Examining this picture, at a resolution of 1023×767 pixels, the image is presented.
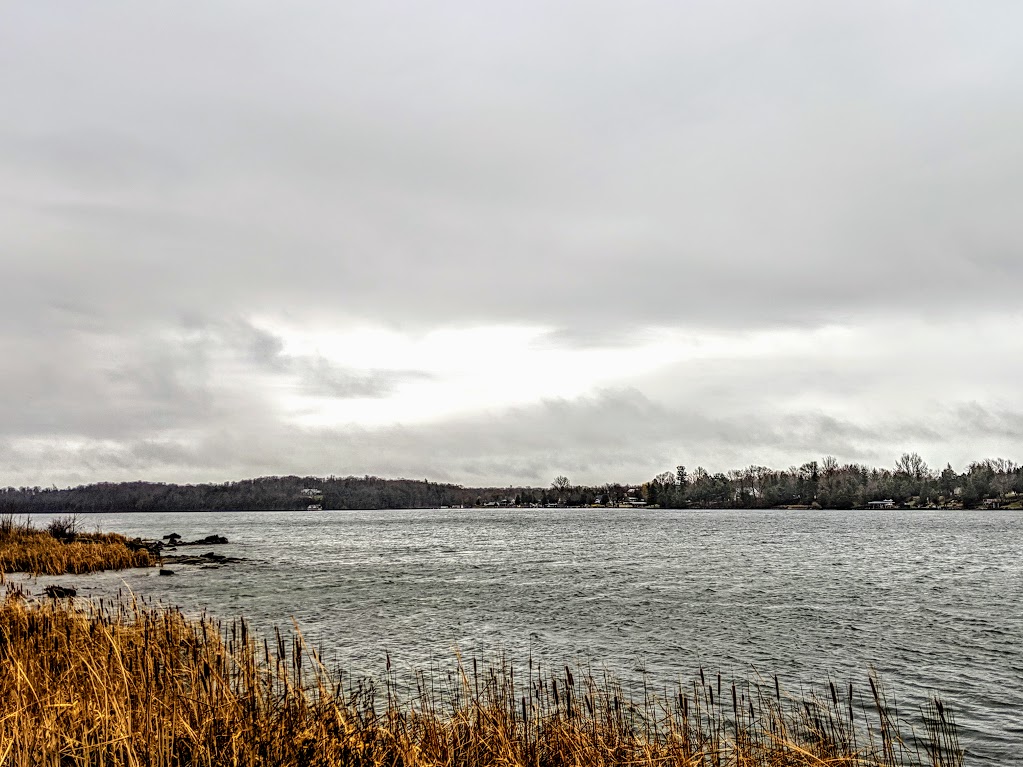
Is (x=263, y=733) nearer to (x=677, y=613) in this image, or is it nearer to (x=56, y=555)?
(x=677, y=613)

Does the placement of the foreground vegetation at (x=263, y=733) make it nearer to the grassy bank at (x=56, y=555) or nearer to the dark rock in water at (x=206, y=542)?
the grassy bank at (x=56, y=555)

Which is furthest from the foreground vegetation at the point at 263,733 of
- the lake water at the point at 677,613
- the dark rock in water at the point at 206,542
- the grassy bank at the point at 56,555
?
the dark rock in water at the point at 206,542

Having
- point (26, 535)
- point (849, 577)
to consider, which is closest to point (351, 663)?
point (849, 577)

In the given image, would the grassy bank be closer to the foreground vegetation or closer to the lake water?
the lake water

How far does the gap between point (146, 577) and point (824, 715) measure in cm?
4022

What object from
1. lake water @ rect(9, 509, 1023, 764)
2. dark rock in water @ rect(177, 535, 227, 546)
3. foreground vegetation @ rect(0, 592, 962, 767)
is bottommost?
dark rock in water @ rect(177, 535, 227, 546)

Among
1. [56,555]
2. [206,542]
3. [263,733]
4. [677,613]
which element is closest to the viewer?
[263,733]

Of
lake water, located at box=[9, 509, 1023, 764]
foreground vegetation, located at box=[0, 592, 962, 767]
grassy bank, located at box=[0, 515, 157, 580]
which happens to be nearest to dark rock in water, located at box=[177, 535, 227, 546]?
lake water, located at box=[9, 509, 1023, 764]

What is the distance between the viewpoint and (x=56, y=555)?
42875 millimetres

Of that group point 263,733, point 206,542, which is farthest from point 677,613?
point 206,542

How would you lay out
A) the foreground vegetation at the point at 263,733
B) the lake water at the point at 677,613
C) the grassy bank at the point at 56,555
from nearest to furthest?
1. the foreground vegetation at the point at 263,733
2. the lake water at the point at 677,613
3. the grassy bank at the point at 56,555

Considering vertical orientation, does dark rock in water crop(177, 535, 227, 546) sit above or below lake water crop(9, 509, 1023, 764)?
below

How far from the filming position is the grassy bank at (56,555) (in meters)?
42.0

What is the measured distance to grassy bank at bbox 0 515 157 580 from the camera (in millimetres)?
42000
